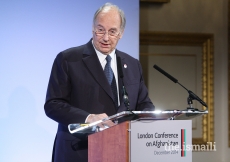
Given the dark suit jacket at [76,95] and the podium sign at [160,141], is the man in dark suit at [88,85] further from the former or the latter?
the podium sign at [160,141]

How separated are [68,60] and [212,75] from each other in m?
2.99

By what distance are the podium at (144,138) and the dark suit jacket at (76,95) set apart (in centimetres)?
35

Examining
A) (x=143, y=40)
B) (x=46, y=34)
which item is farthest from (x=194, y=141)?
(x=46, y=34)

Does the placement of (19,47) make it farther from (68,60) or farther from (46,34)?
(68,60)

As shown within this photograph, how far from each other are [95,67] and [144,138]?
0.72 meters

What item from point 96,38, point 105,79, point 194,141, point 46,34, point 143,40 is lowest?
point 194,141

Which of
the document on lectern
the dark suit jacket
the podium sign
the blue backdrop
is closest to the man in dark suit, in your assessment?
the dark suit jacket

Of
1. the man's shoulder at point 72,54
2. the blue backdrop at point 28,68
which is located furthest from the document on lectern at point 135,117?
the blue backdrop at point 28,68

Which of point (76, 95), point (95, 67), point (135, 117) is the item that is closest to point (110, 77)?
point (95, 67)

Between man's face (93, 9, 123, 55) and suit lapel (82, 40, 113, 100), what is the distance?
0.21 ft

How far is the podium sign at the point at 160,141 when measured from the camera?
1.71m

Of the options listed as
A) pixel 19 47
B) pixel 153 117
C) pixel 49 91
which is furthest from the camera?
pixel 19 47

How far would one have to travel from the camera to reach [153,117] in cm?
178

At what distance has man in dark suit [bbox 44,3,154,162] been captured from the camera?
2.21 m
